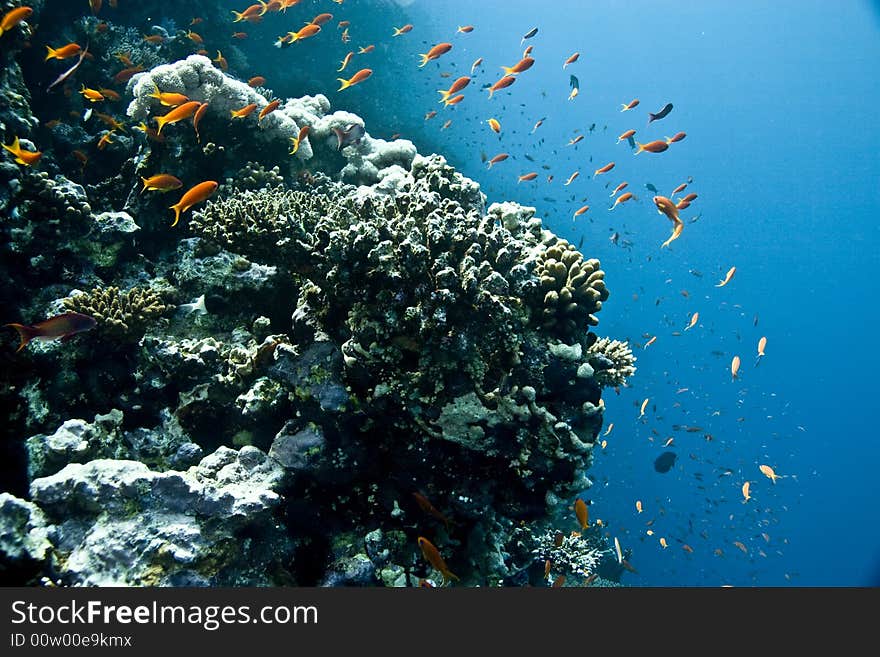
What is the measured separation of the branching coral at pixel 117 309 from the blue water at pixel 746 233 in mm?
62059

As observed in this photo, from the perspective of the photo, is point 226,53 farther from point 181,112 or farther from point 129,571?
point 129,571

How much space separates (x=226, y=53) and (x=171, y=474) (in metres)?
16.2

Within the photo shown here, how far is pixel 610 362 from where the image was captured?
4.76m

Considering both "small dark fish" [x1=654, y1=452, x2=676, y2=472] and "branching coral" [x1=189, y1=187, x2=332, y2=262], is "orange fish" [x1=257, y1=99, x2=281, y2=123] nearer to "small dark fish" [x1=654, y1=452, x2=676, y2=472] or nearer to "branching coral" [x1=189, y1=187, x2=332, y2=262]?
"branching coral" [x1=189, y1=187, x2=332, y2=262]

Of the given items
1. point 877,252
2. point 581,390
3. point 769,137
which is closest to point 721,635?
point 581,390

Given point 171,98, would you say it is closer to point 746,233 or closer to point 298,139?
point 298,139

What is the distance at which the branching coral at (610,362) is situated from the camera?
15.4 ft

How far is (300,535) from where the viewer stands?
11.8ft

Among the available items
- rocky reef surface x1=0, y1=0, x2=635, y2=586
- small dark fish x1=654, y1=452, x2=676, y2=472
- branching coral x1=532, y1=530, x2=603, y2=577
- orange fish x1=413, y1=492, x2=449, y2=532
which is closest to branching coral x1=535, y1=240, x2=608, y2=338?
rocky reef surface x1=0, y1=0, x2=635, y2=586

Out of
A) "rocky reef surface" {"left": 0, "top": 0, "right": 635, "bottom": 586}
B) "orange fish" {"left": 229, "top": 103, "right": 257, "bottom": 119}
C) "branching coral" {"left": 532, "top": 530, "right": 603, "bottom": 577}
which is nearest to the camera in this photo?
"rocky reef surface" {"left": 0, "top": 0, "right": 635, "bottom": 586}

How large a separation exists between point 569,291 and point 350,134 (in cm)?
472

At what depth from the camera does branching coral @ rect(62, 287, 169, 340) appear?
4.19 meters

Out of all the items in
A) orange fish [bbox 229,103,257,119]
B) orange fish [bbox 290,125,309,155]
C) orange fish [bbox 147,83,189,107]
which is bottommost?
orange fish [bbox 147,83,189,107]

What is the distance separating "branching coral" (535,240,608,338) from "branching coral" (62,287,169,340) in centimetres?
393
